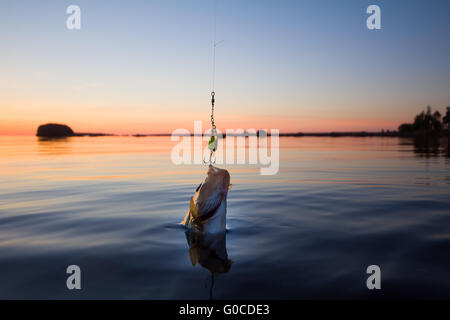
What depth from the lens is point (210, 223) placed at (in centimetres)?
594

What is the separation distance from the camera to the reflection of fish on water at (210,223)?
17.3 feet

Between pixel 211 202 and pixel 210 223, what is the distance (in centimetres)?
65

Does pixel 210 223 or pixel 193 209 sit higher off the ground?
pixel 193 209

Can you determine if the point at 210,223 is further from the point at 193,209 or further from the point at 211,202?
the point at 211,202

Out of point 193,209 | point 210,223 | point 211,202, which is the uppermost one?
point 211,202

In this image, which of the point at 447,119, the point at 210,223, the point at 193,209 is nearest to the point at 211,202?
the point at 193,209

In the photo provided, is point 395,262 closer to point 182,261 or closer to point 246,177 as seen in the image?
point 182,261

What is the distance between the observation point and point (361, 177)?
617 inches

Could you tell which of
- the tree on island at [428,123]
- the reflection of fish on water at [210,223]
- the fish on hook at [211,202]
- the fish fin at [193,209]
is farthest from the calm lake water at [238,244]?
the tree on island at [428,123]

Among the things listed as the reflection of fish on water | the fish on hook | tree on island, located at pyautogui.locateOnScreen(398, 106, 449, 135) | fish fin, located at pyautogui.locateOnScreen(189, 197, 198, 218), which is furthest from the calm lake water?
tree on island, located at pyautogui.locateOnScreen(398, 106, 449, 135)

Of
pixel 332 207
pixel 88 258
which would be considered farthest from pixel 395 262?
pixel 88 258

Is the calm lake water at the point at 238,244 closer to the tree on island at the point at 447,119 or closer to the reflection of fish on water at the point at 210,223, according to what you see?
the reflection of fish on water at the point at 210,223
